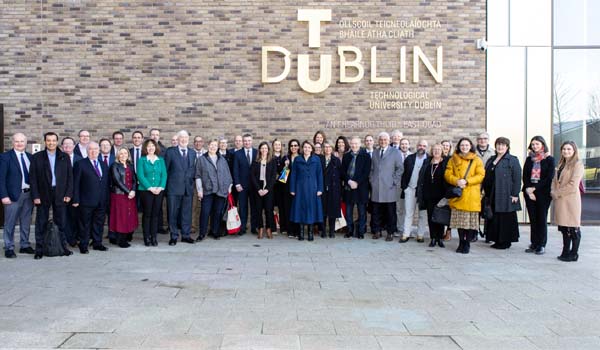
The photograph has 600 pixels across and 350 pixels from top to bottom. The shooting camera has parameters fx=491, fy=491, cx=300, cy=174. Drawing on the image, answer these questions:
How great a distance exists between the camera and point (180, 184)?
27.6ft

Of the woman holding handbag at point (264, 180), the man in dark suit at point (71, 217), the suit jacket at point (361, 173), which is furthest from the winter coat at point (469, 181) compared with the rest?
the man in dark suit at point (71, 217)

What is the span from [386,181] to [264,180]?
219 cm

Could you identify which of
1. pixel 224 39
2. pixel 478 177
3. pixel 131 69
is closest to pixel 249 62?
pixel 224 39

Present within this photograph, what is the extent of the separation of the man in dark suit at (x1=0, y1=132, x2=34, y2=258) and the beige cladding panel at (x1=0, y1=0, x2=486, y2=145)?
2.66m

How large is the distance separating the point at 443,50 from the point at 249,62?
399 cm

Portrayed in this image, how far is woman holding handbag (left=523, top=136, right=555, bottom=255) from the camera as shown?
7566 millimetres

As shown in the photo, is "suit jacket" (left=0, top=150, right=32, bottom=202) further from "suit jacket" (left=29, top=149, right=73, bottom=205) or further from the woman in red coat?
the woman in red coat

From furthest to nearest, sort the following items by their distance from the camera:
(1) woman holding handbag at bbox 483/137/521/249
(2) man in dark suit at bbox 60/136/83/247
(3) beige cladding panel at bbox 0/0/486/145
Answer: (3) beige cladding panel at bbox 0/0/486/145 → (1) woman holding handbag at bbox 483/137/521/249 → (2) man in dark suit at bbox 60/136/83/247

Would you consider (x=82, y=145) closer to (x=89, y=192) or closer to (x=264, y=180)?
(x=89, y=192)

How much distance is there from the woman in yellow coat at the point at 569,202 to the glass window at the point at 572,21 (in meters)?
4.31

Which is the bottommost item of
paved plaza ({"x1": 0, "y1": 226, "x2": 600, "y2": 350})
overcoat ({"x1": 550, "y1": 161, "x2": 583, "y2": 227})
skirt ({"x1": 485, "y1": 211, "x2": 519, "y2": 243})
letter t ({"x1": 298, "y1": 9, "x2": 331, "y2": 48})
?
Result: paved plaza ({"x1": 0, "y1": 226, "x2": 600, "y2": 350})

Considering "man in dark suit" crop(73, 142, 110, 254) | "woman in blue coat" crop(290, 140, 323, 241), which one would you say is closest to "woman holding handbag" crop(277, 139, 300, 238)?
"woman in blue coat" crop(290, 140, 323, 241)

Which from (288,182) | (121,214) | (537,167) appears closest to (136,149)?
(121,214)

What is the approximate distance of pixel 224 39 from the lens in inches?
394
